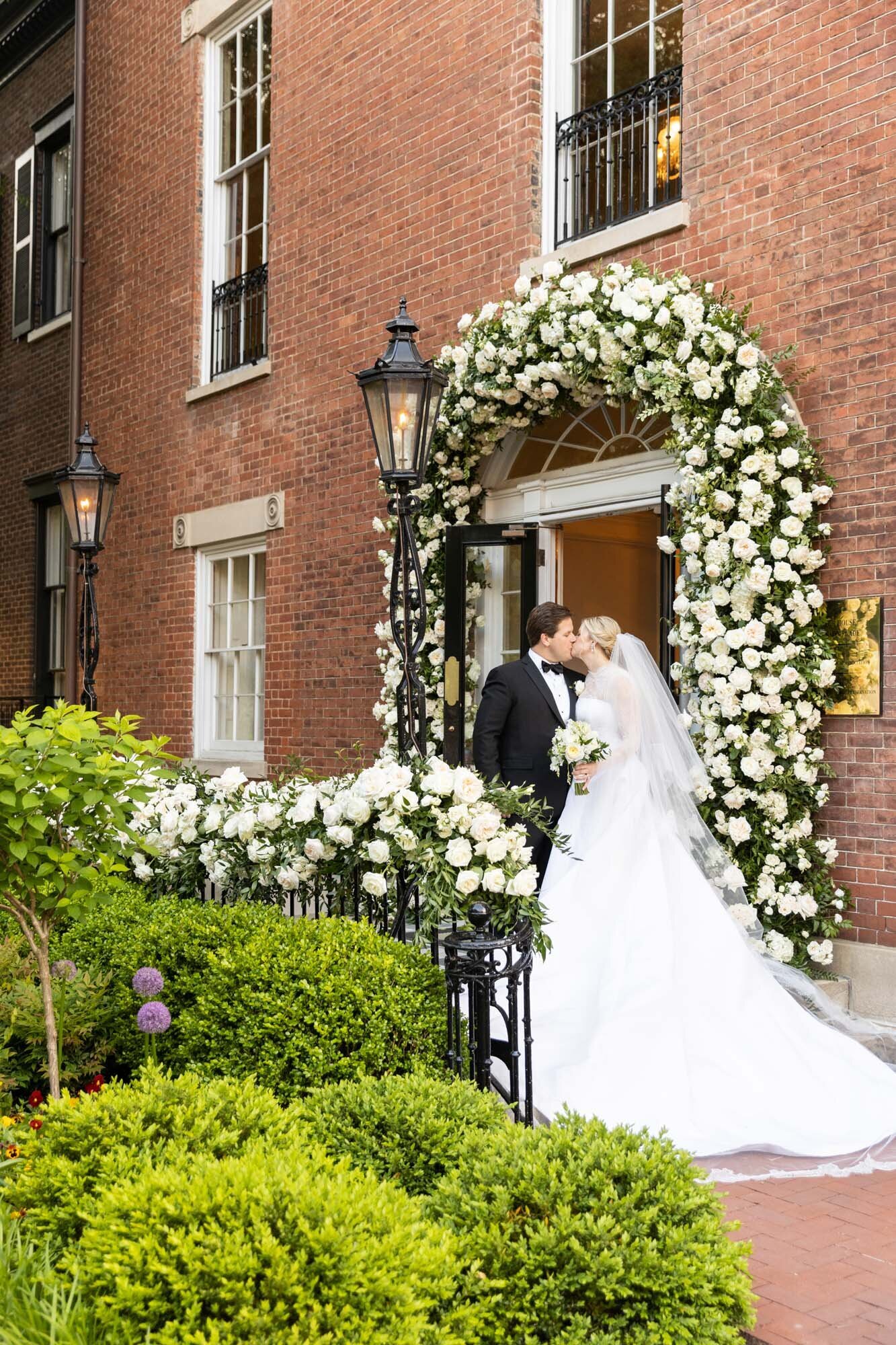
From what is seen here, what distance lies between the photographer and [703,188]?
6.91m

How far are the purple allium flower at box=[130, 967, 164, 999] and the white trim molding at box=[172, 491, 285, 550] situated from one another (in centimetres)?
636

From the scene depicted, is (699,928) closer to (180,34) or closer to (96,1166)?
(96,1166)

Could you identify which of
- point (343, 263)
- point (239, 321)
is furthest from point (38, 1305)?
point (239, 321)

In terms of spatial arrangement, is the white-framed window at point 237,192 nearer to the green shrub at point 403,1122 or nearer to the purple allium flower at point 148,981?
the purple allium flower at point 148,981

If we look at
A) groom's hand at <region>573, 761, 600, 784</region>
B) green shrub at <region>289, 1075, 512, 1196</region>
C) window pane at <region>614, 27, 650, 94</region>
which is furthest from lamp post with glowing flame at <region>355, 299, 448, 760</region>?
window pane at <region>614, 27, 650, 94</region>

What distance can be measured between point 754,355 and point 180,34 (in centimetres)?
805

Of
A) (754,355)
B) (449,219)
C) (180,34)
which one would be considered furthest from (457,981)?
(180,34)

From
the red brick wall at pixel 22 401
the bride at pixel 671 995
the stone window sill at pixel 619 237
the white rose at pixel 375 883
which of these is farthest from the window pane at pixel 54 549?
the white rose at pixel 375 883

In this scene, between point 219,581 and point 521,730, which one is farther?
point 219,581

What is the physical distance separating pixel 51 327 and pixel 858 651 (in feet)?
35.7

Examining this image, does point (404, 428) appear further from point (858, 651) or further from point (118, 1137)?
point (118, 1137)

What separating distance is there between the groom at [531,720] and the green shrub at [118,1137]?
3.45m

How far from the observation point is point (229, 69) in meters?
11.6

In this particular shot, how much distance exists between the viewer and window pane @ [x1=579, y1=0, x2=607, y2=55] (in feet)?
25.9
